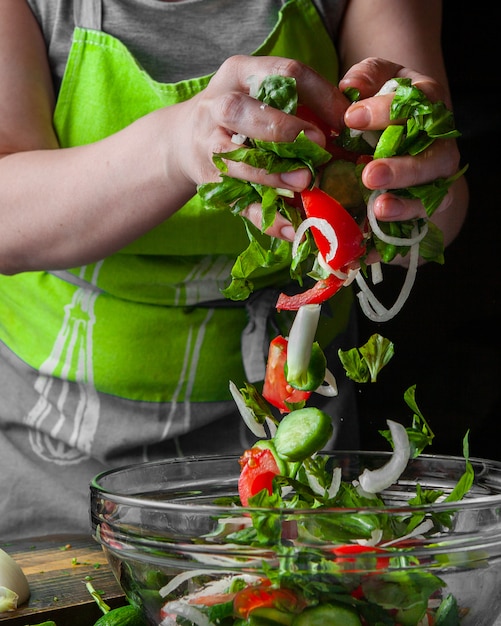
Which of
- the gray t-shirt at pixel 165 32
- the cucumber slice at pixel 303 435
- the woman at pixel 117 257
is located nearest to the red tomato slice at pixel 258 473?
the cucumber slice at pixel 303 435

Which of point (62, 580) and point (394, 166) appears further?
point (62, 580)

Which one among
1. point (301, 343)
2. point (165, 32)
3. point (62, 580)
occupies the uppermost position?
point (165, 32)

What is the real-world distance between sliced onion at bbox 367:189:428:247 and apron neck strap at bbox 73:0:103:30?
761 mm

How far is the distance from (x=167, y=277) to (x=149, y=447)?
10.5 inches

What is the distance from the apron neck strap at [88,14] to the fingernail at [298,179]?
755 mm

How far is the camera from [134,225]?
1143 mm

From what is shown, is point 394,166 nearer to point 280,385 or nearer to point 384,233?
point 384,233

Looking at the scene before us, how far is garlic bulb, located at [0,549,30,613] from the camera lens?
2.67 feet

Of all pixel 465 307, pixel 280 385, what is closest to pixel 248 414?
pixel 280 385

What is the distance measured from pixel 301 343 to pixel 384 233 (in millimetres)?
119

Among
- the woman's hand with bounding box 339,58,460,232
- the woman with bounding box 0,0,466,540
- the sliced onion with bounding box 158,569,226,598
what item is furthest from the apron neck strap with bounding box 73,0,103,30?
the sliced onion with bounding box 158,569,226,598

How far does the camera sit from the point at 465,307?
2.43 metres

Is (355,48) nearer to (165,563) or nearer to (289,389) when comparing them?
(289,389)

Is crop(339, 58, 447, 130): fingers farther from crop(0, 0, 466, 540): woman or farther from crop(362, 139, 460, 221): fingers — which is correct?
crop(0, 0, 466, 540): woman
